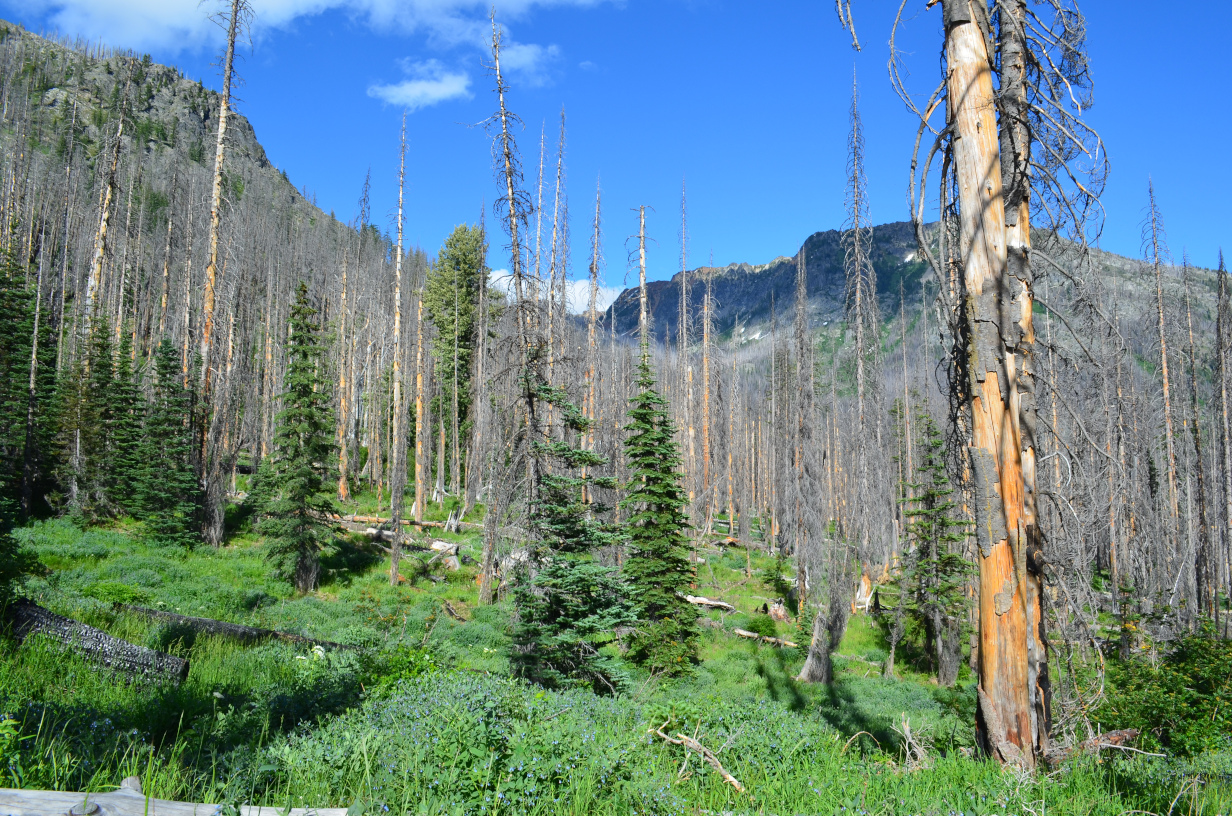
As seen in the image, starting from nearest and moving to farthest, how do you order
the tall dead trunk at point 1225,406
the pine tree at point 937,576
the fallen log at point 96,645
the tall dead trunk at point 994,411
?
the tall dead trunk at point 994,411 → the fallen log at point 96,645 → the pine tree at point 937,576 → the tall dead trunk at point 1225,406

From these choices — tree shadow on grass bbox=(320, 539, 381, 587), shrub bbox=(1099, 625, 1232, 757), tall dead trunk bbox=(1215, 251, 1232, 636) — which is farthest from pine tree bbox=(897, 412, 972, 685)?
tree shadow on grass bbox=(320, 539, 381, 587)

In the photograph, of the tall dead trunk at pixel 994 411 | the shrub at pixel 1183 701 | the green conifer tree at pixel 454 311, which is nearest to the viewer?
the tall dead trunk at pixel 994 411

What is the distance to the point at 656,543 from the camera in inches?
550

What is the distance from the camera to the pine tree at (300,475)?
1597 centimetres

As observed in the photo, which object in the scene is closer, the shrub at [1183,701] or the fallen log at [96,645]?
the fallen log at [96,645]

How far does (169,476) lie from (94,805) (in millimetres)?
18282

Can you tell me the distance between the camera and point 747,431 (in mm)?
56625

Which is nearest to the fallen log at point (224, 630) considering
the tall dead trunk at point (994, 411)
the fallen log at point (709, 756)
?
the fallen log at point (709, 756)

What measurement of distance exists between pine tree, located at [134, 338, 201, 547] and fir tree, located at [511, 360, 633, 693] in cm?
1170

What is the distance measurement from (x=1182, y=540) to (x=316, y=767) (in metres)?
38.3

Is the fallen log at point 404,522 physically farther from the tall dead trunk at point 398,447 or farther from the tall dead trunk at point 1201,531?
the tall dead trunk at point 1201,531

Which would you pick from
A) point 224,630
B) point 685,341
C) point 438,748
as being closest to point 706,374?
point 685,341

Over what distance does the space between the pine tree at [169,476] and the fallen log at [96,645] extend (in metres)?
11.3

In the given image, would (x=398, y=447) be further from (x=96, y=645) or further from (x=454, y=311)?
(x=454, y=311)
